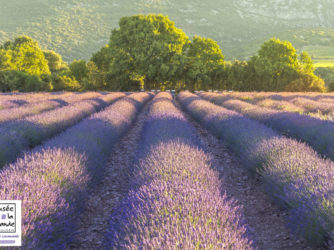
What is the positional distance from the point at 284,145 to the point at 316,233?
5.74ft

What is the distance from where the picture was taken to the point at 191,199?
6.08 ft

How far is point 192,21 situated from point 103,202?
12516 centimetres

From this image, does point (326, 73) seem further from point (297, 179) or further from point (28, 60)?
point (297, 179)

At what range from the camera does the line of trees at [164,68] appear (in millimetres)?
28234

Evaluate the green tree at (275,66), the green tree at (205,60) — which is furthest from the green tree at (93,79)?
the green tree at (275,66)

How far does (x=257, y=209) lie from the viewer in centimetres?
313

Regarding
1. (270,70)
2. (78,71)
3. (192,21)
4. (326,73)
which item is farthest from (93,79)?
(192,21)

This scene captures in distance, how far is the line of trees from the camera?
28.2m

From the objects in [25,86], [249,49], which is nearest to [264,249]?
[25,86]

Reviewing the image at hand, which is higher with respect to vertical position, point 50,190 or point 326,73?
point 50,190

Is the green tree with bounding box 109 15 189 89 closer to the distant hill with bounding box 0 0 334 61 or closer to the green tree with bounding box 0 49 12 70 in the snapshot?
the green tree with bounding box 0 49 12 70

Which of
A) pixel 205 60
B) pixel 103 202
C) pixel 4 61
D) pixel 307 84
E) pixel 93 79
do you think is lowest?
pixel 93 79

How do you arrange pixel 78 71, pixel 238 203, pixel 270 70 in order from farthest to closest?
pixel 78 71, pixel 270 70, pixel 238 203

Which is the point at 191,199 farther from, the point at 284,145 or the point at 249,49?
the point at 249,49
